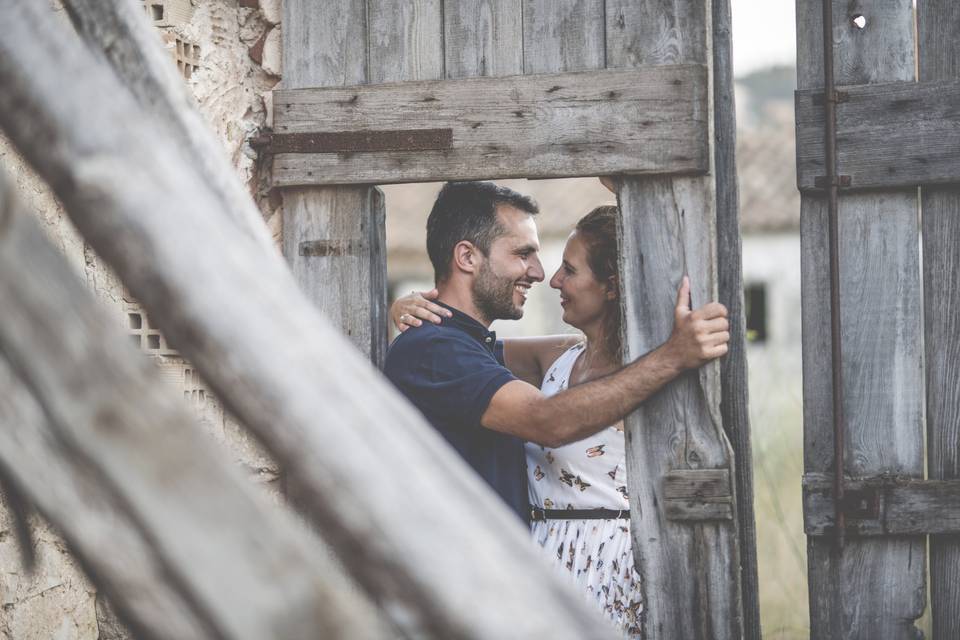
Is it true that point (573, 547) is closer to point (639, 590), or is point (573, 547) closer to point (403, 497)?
point (639, 590)

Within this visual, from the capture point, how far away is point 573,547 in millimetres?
3059

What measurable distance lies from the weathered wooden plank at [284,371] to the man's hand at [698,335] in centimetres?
151

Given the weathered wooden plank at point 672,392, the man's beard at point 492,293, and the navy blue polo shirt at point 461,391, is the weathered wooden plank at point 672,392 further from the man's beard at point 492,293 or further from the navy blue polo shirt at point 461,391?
the man's beard at point 492,293

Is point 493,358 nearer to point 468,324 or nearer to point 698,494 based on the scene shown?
point 468,324

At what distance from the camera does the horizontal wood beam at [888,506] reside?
2600mm

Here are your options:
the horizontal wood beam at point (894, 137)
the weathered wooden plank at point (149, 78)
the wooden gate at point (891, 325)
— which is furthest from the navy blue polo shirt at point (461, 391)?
the weathered wooden plank at point (149, 78)

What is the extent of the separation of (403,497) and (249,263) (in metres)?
0.33

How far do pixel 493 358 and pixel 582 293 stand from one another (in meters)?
0.48

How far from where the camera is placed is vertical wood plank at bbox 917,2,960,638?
263cm

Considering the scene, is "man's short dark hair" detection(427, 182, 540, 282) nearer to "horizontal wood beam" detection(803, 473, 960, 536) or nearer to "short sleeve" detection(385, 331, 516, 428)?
"short sleeve" detection(385, 331, 516, 428)

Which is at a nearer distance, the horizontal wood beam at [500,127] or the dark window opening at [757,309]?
the horizontal wood beam at [500,127]

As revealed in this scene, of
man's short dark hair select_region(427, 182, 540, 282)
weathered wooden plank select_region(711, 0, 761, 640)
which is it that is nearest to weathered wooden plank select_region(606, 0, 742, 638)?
weathered wooden plank select_region(711, 0, 761, 640)

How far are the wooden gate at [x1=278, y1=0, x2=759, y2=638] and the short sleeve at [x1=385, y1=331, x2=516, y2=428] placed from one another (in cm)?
12

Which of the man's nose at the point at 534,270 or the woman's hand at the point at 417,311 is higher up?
the man's nose at the point at 534,270
